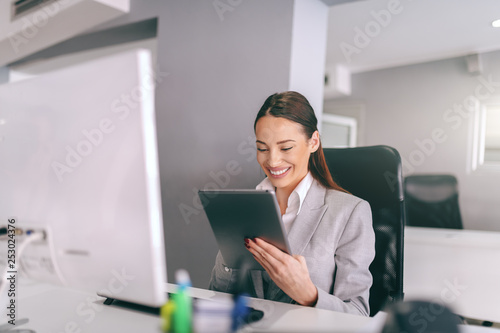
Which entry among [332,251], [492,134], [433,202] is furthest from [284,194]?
[492,134]

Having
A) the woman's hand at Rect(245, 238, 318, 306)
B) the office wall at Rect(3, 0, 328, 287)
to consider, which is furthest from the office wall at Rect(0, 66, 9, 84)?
the woman's hand at Rect(245, 238, 318, 306)

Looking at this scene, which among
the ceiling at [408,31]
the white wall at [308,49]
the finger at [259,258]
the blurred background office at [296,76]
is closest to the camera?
the finger at [259,258]

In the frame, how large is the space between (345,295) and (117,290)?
Answer: 0.69m

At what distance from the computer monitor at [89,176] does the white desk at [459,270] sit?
204 cm

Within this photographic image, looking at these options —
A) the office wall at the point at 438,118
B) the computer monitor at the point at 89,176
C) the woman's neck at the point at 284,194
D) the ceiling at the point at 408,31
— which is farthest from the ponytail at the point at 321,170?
the office wall at the point at 438,118

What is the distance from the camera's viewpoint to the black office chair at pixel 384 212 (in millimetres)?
1202

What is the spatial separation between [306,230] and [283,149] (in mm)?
304

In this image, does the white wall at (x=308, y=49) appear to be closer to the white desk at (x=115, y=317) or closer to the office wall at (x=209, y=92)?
the office wall at (x=209, y=92)

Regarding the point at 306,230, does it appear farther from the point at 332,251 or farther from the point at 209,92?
the point at 209,92

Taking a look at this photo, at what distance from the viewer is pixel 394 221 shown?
1.22 metres

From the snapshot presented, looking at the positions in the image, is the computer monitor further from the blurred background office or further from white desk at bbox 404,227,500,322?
white desk at bbox 404,227,500,322

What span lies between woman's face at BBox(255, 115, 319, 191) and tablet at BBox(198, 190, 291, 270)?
15.4 inches

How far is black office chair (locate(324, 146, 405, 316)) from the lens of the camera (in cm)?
120

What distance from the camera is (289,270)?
95cm
